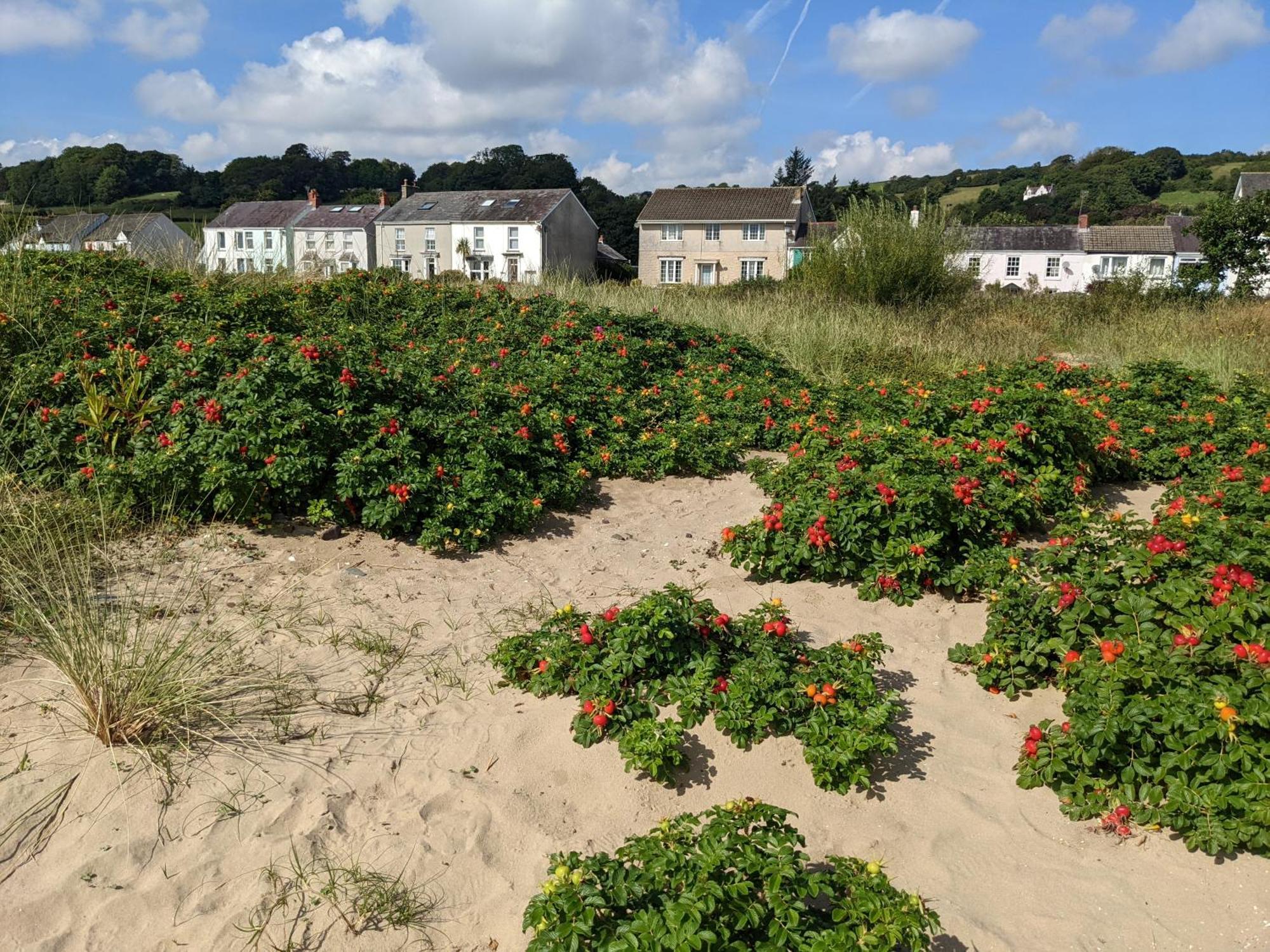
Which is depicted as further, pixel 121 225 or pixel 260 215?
pixel 260 215

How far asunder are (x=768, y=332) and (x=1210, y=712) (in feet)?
28.2

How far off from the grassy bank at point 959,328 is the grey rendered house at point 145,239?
16.1 ft

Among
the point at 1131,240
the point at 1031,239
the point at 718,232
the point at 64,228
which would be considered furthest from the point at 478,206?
the point at 64,228

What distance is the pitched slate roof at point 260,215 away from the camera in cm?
5075

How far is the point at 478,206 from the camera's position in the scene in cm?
4572

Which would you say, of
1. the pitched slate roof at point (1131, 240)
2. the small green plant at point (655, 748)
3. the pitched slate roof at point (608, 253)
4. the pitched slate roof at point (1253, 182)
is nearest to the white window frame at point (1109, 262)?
the pitched slate roof at point (1131, 240)

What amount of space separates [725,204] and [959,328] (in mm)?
36396

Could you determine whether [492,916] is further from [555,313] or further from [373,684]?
[555,313]

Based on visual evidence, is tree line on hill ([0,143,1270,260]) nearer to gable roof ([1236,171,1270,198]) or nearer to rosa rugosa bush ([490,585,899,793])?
gable roof ([1236,171,1270,198])

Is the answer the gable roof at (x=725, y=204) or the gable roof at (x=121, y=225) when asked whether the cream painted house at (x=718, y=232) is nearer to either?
the gable roof at (x=725, y=204)

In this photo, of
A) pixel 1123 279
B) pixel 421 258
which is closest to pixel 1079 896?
pixel 1123 279

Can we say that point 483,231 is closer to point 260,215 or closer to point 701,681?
point 260,215

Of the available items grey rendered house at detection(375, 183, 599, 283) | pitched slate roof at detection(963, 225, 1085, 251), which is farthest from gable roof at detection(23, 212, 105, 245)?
pitched slate roof at detection(963, 225, 1085, 251)

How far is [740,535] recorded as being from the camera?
4711 mm
